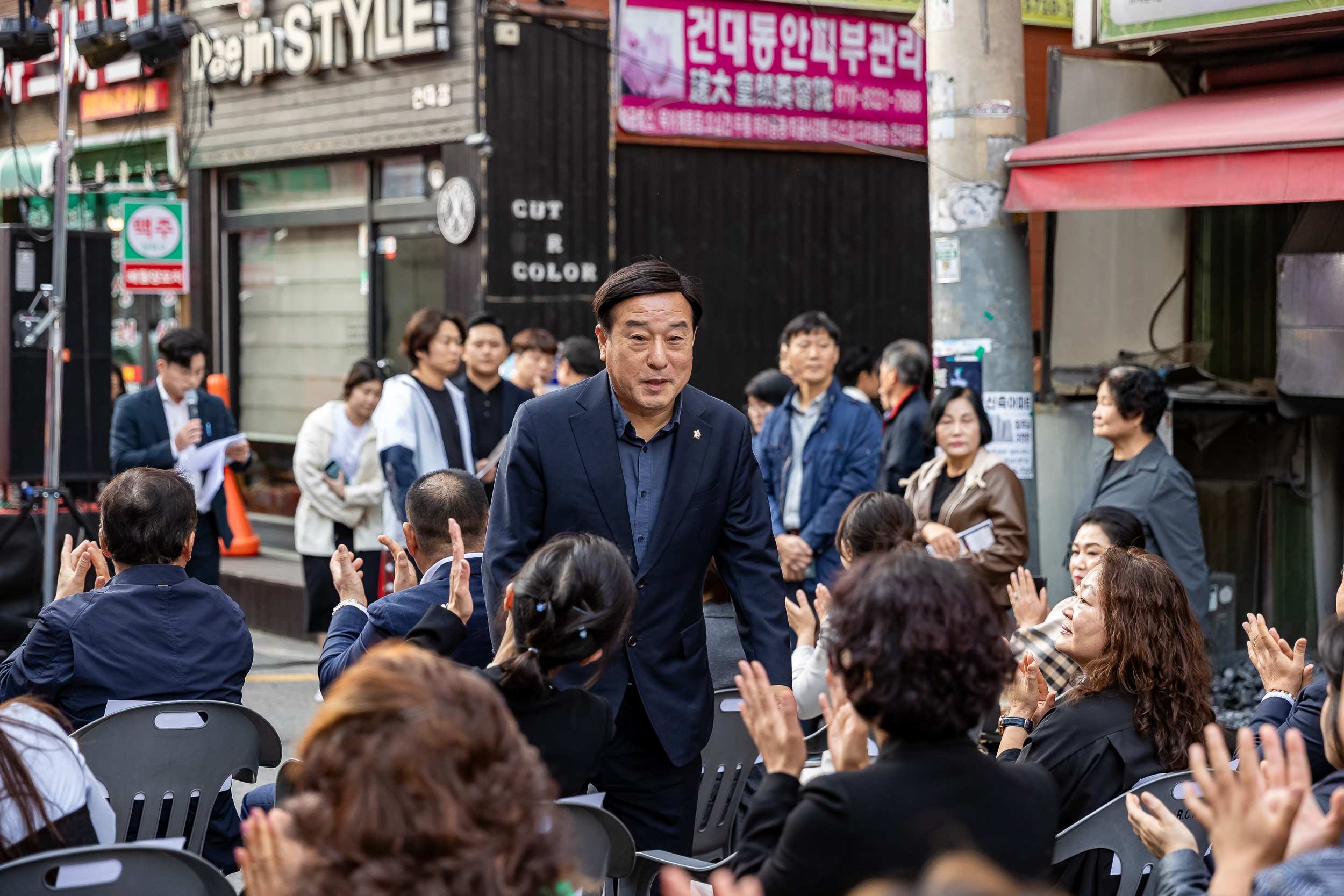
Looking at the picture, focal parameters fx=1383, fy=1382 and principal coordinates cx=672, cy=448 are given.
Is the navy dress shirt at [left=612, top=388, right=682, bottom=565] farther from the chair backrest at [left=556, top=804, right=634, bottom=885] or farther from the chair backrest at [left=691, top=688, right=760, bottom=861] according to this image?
the chair backrest at [left=556, top=804, right=634, bottom=885]

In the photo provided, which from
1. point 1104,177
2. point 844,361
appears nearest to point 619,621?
point 1104,177

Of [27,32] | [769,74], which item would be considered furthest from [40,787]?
[769,74]

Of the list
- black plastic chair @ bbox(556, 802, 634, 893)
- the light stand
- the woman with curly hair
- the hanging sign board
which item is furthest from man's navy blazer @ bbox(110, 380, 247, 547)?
the woman with curly hair

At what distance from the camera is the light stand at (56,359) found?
23.2 ft

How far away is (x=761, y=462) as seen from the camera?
7184 millimetres

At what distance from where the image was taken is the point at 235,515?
11.5 metres

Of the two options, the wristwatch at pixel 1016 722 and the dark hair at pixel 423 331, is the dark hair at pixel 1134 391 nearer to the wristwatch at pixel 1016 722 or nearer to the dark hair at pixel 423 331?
the wristwatch at pixel 1016 722

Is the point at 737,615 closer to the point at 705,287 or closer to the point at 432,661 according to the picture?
the point at 432,661

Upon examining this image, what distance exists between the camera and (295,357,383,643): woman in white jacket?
7312 mm

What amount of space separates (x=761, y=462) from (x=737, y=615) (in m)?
3.51

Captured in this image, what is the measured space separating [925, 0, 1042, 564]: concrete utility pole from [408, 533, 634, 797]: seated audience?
12.4ft

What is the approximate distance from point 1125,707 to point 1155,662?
0.43 ft

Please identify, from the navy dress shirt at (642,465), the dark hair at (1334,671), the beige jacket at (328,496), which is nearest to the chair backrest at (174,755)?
the navy dress shirt at (642,465)

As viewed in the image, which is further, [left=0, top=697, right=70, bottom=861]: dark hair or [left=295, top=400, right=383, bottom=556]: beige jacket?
[left=295, top=400, right=383, bottom=556]: beige jacket
